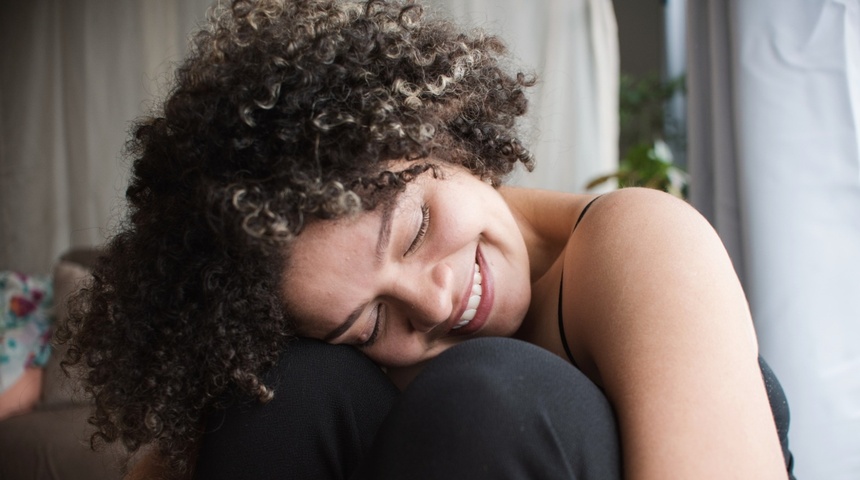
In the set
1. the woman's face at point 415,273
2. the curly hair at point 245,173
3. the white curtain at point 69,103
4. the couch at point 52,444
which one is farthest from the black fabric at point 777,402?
the white curtain at point 69,103

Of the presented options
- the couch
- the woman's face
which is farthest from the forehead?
the couch

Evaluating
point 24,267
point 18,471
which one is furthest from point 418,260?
point 24,267

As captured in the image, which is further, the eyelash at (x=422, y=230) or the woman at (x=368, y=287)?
the eyelash at (x=422, y=230)

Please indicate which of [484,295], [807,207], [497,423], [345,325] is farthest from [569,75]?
[497,423]

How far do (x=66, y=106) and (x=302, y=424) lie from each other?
3.97 meters

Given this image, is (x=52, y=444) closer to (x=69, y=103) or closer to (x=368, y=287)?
(x=368, y=287)

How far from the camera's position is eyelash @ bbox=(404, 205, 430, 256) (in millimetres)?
877

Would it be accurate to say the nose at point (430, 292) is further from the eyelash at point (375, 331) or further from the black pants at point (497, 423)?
the black pants at point (497, 423)

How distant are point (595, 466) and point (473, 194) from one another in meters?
0.42

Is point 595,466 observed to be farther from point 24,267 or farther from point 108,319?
point 24,267

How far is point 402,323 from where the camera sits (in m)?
0.94

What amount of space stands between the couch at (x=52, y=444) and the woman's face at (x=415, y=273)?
61.5 inches

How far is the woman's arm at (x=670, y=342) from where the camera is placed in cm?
64

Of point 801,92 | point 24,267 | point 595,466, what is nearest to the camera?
point 595,466
